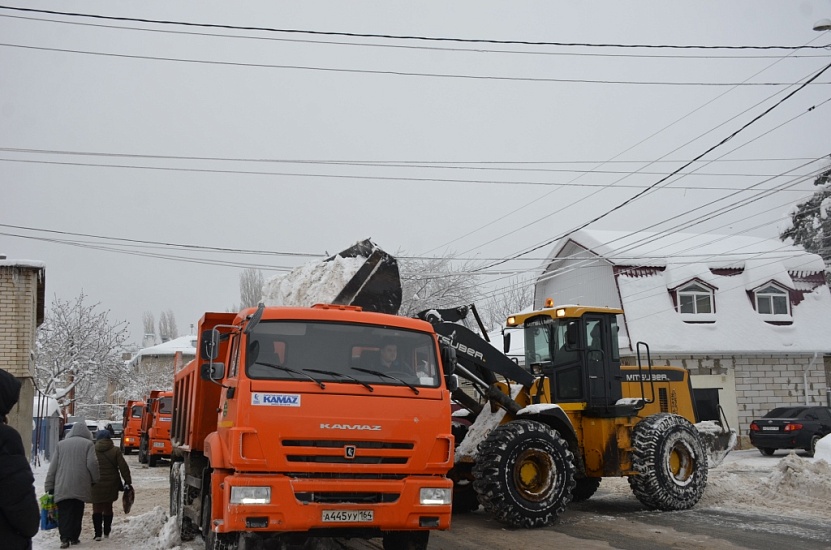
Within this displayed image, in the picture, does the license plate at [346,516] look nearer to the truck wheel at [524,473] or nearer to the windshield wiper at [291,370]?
the windshield wiper at [291,370]

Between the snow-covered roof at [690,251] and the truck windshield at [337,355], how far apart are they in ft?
75.0

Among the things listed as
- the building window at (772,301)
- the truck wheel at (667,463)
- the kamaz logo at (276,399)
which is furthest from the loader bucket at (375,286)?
the building window at (772,301)

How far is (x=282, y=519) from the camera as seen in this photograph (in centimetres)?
719

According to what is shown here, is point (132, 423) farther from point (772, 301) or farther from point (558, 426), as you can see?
point (558, 426)

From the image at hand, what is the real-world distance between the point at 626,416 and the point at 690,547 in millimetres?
3496

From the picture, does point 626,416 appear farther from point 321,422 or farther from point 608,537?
point 321,422

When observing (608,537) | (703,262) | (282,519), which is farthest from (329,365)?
(703,262)

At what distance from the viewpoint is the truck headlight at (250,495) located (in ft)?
23.4

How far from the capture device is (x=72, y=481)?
34.9 feet

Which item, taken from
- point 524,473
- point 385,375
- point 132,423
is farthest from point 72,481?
point 132,423

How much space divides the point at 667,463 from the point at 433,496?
20.1 feet

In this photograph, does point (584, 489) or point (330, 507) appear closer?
point (330, 507)

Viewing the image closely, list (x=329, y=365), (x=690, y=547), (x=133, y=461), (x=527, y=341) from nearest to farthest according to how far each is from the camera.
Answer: (x=329, y=365) → (x=690, y=547) → (x=527, y=341) → (x=133, y=461)

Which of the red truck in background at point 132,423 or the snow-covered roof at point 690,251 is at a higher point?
the snow-covered roof at point 690,251
